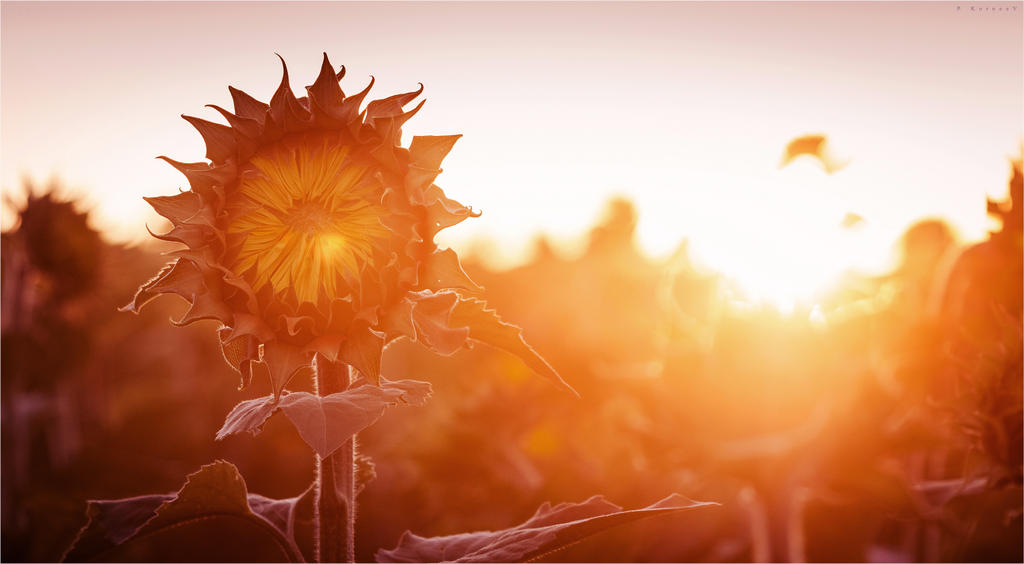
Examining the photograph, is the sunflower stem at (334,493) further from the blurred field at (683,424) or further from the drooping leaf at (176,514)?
the blurred field at (683,424)

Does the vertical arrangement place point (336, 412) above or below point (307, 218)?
below

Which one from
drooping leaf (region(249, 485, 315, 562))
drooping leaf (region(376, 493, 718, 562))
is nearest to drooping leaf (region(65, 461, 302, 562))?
drooping leaf (region(249, 485, 315, 562))

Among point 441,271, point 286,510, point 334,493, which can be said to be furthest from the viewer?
point 286,510

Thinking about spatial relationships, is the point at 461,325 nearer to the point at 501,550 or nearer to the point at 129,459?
the point at 501,550

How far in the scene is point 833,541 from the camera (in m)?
3.84

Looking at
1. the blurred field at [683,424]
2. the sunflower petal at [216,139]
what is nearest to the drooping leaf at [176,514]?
the sunflower petal at [216,139]

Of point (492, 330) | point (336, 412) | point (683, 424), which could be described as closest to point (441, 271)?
point (492, 330)

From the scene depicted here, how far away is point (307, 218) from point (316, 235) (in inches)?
1.1

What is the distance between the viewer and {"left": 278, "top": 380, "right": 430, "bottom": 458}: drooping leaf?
0.84 m

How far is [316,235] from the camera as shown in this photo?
106 cm

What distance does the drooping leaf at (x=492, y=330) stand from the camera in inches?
40.9

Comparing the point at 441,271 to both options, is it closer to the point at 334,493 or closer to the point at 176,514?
the point at 334,493

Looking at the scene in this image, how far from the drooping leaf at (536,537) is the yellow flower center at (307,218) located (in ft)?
1.37

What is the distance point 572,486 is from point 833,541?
1.32m
